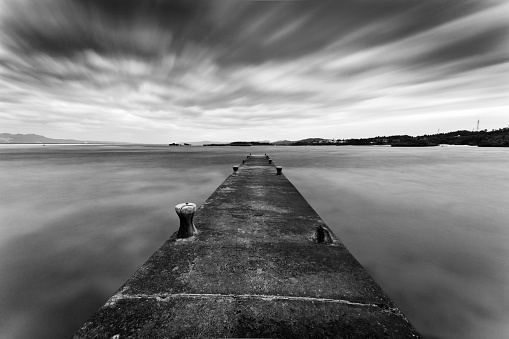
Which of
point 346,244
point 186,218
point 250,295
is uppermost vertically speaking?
point 186,218

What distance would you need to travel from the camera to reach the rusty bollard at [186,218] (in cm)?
426

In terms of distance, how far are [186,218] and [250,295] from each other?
2220mm

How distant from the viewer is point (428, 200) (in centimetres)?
1199

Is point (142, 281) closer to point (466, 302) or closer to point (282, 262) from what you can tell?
point (282, 262)

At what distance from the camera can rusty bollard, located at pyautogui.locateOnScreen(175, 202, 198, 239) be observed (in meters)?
4.26

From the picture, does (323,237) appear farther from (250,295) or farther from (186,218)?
(186,218)

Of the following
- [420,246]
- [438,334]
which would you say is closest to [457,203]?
[420,246]

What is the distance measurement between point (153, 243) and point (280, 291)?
17.4 ft

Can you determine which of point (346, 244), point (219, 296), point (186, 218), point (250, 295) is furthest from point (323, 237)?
point (346, 244)

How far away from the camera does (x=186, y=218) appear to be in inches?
175

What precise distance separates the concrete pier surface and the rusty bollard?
171 mm

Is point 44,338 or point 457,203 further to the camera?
point 457,203

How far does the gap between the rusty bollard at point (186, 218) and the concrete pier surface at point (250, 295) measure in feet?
0.56

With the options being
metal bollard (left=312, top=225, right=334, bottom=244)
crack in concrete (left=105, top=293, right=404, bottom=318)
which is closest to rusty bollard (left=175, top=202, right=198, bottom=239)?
crack in concrete (left=105, top=293, right=404, bottom=318)
